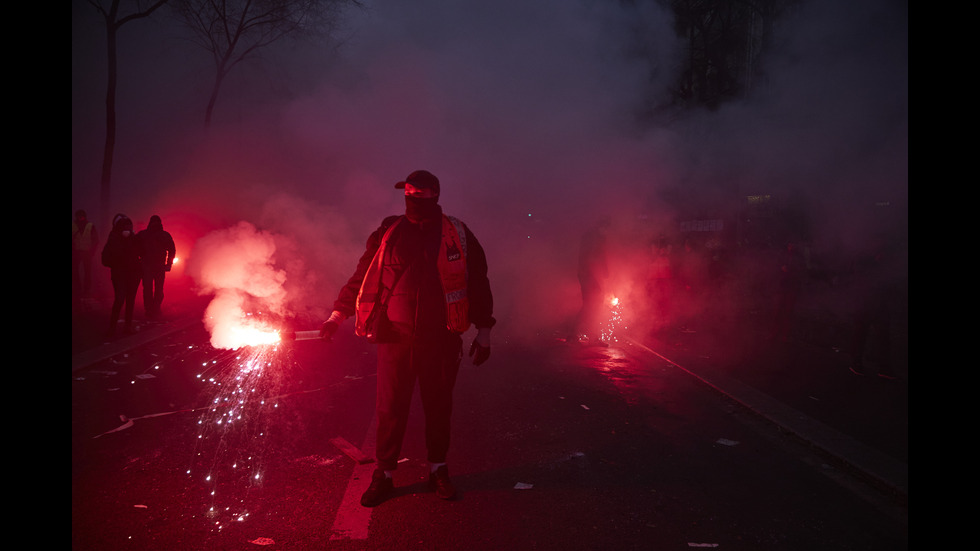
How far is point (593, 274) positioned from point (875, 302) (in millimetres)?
3548

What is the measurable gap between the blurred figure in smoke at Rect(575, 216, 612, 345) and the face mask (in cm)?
559

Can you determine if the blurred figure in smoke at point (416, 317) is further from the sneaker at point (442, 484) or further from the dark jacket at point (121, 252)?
the dark jacket at point (121, 252)

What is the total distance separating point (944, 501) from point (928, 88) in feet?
6.68

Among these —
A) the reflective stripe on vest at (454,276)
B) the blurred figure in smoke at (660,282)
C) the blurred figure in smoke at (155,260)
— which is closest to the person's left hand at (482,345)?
the reflective stripe on vest at (454,276)

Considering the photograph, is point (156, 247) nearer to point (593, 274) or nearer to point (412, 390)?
point (593, 274)

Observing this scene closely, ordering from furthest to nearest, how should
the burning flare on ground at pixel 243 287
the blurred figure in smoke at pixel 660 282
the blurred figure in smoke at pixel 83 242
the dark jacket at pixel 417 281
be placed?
the blurred figure in smoke at pixel 83 242
the blurred figure in smoke at pixel 660 282
the burning flare on ground at pixel 243 287
the dark jacket at pixel 417 281

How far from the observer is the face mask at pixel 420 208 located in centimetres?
333

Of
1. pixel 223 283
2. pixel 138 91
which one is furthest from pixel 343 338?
pixel 138 91

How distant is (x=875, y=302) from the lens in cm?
671

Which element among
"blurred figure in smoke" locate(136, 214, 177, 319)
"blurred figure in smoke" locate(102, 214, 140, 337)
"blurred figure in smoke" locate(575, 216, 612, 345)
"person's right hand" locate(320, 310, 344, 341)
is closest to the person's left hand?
"person's right hand" locate(320, 310, 344, 341)

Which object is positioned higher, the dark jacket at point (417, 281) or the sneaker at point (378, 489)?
the dark jacket at point (417, 281)

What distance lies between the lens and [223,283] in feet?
24.6

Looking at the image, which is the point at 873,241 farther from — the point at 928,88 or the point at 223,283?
the point at 223,283

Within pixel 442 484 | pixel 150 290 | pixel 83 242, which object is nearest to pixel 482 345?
pixel 442 484
